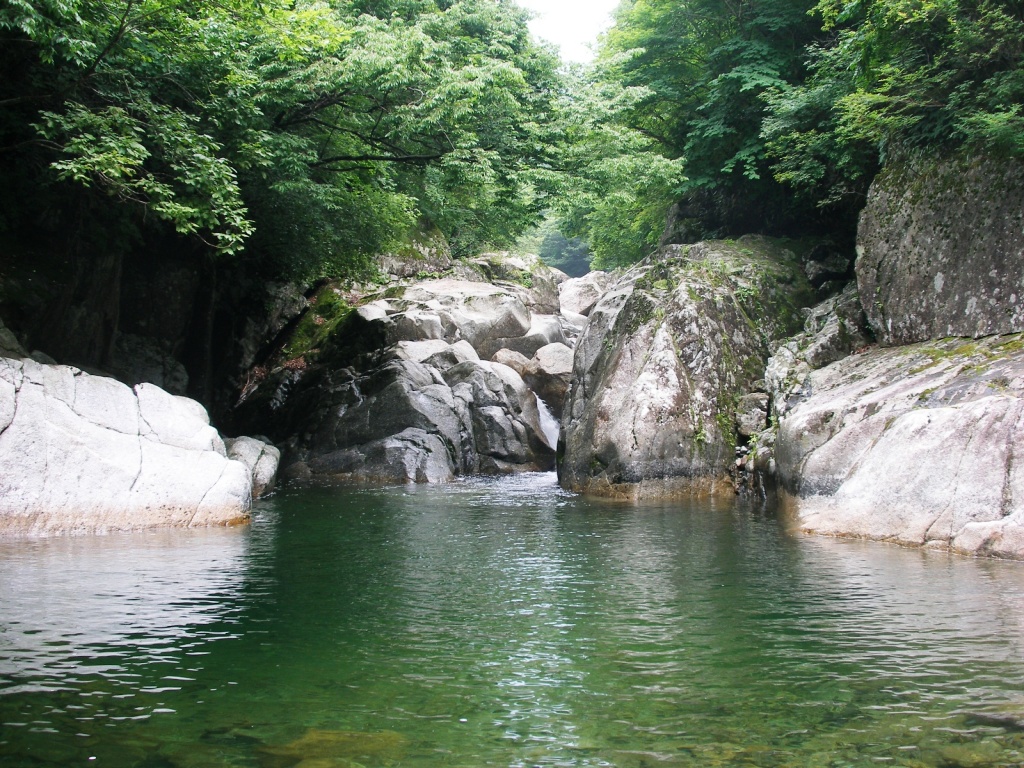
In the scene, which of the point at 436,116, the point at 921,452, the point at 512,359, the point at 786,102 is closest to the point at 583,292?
the point at 512,359

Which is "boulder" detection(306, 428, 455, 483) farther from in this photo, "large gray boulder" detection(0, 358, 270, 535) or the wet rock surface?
"large gray boulder" detection(0, 358, 270, 535)

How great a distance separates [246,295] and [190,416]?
38.4 ft

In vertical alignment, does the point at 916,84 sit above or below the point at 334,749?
above

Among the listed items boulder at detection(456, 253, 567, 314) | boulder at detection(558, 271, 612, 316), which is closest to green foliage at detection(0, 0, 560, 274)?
boulder at detection(456, 253, 567, 314)

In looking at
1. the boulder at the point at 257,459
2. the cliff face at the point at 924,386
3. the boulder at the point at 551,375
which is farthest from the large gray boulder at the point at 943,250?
the boulder at the point at 257,459

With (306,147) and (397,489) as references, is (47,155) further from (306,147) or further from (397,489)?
(397,489)

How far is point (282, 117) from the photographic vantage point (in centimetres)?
1820

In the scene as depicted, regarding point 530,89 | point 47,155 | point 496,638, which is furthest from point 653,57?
point 496,638

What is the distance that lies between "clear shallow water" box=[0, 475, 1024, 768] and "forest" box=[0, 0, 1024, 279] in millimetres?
6726

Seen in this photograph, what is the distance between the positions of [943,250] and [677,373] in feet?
18.8

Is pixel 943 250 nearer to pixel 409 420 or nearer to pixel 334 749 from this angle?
pixel 409 420

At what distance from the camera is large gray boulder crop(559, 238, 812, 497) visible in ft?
58.4

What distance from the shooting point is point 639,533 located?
41.9ft

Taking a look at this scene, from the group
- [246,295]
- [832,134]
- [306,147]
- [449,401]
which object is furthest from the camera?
[246,295]
